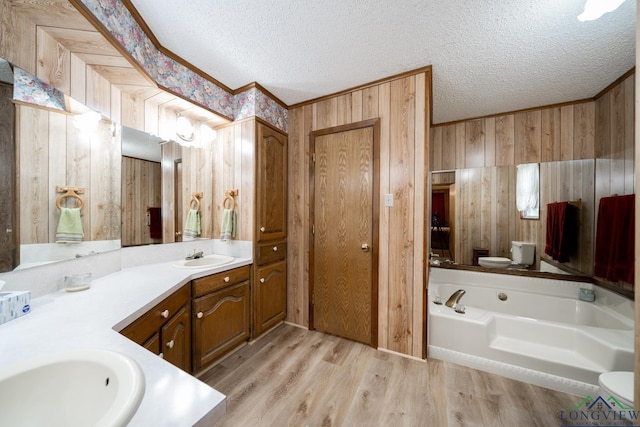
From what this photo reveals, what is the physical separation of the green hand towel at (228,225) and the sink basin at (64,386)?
5.15 ft

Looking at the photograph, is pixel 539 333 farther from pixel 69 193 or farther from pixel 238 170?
pixel 69 193

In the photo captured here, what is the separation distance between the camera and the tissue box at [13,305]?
2.83 feet

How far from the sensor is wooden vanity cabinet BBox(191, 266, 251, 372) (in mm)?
1626

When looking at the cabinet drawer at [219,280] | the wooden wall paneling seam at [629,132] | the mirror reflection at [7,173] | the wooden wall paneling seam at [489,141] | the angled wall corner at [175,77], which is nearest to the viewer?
the mirror reflection at [7,173]

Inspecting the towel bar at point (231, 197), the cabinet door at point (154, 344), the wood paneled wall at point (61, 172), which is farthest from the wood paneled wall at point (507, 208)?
the wood paneled wall at point (61, 172)

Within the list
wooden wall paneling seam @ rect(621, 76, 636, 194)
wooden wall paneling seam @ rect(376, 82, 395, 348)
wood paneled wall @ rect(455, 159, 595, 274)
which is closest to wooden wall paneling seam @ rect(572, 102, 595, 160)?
wood paneled wall @ rect(455, 159, 595, 274)

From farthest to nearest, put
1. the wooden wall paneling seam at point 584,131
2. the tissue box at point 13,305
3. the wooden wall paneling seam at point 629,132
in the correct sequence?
1. the wooden wall paneling seam at point 584,131
2. the wooden wall paneling seam at point 629,132
3. the tissue box at point 13,305

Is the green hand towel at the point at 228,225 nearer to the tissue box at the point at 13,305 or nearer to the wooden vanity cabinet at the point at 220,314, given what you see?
the wooden vanity cabinet at the point at 220,314

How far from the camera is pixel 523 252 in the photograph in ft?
7.95

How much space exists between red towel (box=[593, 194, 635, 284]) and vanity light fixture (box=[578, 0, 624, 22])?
1274 millimetres

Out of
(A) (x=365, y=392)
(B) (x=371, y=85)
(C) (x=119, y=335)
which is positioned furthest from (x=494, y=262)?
(C) (x=119, y=335)

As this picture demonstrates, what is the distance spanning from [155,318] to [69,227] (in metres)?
0.73

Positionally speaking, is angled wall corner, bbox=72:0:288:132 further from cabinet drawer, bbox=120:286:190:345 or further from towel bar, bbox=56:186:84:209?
cabinet drawer, bbox=120:286:190:345


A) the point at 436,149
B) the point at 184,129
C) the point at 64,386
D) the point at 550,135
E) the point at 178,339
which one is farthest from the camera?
the point at 436,149
